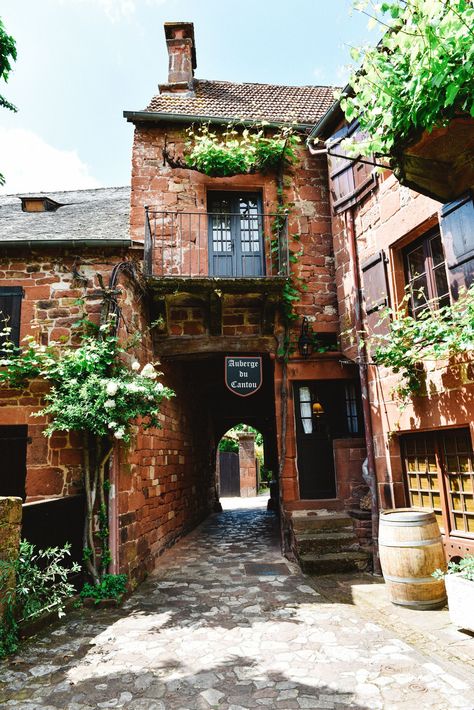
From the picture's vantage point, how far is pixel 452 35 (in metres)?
3.23

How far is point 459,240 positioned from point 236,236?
3741 millimetres

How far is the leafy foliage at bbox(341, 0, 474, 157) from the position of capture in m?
3.21

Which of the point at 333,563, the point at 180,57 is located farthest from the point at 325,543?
the point at 180,57

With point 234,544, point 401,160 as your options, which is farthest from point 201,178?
point 234,544

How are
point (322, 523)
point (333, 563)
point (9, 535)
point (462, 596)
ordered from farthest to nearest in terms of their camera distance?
point (322, 523) → point (333, 563) → point (9, 535) → point (462, 596)

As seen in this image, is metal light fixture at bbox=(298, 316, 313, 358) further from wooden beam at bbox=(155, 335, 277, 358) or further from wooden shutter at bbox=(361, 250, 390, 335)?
wooden shutter at bbox=(361, 250, 390, 335)

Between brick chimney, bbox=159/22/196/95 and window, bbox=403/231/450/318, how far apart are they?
19.3ft

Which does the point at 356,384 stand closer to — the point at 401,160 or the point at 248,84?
the point at 401,160

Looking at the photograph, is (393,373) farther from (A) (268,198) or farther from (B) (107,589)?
(B) (107,589)

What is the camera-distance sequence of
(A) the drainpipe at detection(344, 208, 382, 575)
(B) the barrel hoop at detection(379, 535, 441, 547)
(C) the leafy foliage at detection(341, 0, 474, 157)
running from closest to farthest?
1. (C) the leafy foliage at detection(341, 0, 474, 157)
2. (B) the barrel hoop at detection(379, 535, 441, 547)
3. (A) the drainpipe at detection(344, 208, 382, 575)

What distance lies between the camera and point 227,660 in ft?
11.1

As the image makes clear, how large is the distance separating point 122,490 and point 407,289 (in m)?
4.29

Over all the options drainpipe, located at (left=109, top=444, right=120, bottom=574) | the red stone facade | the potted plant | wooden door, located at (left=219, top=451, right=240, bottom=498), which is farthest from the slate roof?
wooden door, located at (left=219, top=451, right=240, bottom=498)

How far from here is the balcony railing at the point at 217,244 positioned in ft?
23.1
